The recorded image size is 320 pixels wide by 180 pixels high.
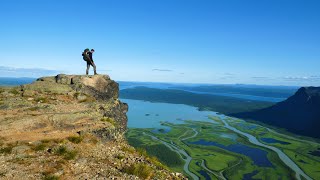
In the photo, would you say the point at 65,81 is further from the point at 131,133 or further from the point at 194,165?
the point at 131,133

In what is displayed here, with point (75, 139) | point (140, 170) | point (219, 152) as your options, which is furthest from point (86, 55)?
point (219, 152)

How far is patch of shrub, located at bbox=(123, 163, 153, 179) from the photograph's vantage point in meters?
18.5

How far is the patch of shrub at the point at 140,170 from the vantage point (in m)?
18.5

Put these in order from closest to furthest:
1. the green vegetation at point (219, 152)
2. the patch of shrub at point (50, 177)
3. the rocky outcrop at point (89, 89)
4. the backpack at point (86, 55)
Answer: the patch of shrub at point (50, 177) < the rocky outcrop at point (89, 89) < the backpack at point (86, 55) < the green vegetation at point (219, 152)

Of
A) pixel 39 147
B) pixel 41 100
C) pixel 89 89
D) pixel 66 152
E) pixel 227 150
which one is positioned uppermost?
pixel 89 89

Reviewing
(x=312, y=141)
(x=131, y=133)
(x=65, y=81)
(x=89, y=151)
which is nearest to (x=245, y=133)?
(x=312, y=141)

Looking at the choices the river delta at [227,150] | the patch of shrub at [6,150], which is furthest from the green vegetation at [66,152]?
the river delta at [227,150]

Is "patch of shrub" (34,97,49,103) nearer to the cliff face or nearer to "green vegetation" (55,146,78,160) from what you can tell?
the cliff face

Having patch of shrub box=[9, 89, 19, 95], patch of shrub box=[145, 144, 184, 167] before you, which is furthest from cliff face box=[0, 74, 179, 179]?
patch of shrub box=[145, 144, 184, 167]

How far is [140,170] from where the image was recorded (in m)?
18.8

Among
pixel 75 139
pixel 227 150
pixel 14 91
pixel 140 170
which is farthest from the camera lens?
pixel 227 150

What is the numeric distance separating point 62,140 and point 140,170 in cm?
650

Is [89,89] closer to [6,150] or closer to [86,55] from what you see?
[86,55]

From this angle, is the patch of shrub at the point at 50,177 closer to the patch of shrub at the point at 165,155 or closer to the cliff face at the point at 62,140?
the cliff face at the point at 62,140
